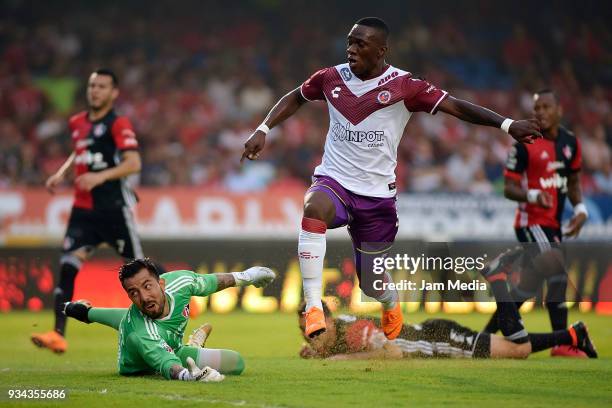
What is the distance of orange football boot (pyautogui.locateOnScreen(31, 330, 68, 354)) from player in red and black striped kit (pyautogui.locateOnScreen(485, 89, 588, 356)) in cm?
424

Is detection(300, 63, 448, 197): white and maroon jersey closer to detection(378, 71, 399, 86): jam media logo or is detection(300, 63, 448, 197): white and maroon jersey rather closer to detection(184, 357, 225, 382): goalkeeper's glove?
detection(378, 71, 399, 86): jam media logo

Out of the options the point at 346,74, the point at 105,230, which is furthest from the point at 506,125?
the point at 105,230

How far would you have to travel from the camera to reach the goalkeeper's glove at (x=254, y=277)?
908cm

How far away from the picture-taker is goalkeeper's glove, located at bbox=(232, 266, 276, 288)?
9.08 metres

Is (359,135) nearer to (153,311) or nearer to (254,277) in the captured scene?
(254,277)

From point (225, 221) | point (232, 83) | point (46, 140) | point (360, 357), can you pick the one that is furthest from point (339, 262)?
point (232, 83)

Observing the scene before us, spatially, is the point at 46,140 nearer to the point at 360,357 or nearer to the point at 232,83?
the point at 232,83

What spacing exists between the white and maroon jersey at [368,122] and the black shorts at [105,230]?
3.45 metres

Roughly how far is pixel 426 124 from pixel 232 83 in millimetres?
4132

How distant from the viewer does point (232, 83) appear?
23.3 meters

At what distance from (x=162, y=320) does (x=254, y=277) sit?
0.94 m

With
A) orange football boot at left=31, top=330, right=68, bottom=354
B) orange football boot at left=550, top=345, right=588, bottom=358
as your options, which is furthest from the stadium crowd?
orange football boot at left=550, top=345, right=588, bottom=358

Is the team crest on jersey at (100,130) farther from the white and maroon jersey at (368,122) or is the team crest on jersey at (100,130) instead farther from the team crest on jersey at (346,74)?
the team crest on jersey at (346,74)

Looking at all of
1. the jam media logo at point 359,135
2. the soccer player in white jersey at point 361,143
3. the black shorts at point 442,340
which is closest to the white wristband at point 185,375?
the soccer player in white jersey at point 361,143
